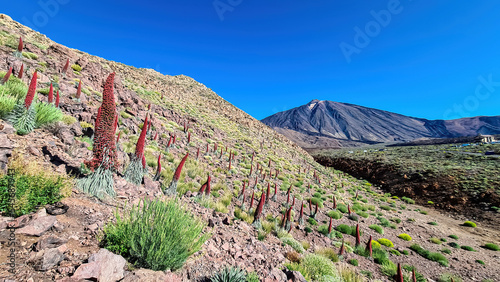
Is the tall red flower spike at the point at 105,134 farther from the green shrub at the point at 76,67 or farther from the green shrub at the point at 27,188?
the green shrub at the point at 76,67

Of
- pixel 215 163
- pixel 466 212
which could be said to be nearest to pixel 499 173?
pixel 466 212

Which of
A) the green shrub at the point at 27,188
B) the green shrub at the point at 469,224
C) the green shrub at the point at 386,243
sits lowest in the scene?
the green shrub at the point at 386,243

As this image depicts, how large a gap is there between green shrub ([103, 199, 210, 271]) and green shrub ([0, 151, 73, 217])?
4.05ft

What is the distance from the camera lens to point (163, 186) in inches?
279

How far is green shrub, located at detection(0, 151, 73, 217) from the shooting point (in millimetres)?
2832

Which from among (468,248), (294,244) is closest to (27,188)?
(294,244)

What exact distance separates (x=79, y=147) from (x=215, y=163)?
762 centimetres

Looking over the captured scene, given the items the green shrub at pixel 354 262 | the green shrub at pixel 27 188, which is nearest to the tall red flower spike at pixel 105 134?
the green shrub at pixel 27 188

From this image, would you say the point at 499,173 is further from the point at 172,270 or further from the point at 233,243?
the point at 172,270

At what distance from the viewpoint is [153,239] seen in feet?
9.50

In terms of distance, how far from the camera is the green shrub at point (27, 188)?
2.83m

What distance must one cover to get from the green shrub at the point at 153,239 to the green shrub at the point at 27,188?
124cm

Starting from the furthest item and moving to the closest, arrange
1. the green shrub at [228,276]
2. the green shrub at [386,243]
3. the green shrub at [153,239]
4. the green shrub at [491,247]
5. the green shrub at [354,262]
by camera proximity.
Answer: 1. the green shrub at [491,247]
2. the green shrub at [386,243]
3. the green shrub at [354,262]
4. the green shrub at [228,276]
5. the green shrub at [153,239]

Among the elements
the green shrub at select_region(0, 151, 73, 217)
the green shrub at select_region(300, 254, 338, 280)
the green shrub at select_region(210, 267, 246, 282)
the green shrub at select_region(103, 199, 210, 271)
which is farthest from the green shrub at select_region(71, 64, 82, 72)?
the green shrub at select_region(300, 254, 338, 280)
